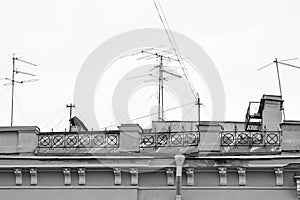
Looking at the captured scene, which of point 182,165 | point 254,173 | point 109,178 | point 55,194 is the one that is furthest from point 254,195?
point 55,194

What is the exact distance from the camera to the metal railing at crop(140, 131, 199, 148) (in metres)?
20.1

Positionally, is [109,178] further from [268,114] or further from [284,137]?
[268,114]

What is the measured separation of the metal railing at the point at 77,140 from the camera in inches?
798

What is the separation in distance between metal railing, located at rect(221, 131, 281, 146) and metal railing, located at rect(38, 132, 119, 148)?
8.66ft

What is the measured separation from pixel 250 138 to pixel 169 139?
1.97m

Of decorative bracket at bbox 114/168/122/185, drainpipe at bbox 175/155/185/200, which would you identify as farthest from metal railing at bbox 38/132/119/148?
drainpipe at bbox 175/155/185/200

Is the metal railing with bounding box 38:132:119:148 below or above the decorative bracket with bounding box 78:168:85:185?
above

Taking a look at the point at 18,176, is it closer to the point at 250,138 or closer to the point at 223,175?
the point at 223,175

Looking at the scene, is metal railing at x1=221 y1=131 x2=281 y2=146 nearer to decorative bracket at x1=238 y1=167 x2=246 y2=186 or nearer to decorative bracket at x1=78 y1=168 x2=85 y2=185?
decorative bracket at x1=238 y1=167 x2=246 y2=186

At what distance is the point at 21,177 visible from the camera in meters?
19.6

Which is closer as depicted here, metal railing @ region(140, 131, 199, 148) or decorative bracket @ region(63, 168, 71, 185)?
decorative bracket @ region(63, 168, 71, 185)

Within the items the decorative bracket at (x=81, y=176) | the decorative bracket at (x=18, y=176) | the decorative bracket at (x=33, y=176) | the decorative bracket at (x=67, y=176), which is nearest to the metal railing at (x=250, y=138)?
the decorative bracket at (x=81, y=176)

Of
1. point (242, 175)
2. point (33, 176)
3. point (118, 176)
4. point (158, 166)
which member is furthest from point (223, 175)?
point (33, 176)

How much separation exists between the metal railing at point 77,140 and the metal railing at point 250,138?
264cm
